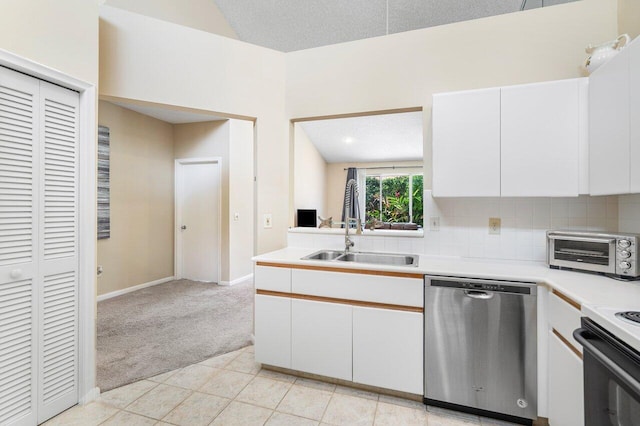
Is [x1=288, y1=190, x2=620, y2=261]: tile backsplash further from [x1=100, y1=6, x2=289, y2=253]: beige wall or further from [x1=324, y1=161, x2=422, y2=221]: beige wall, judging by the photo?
[x1=324, y1=161, x2=422, y2=221]: beige wall

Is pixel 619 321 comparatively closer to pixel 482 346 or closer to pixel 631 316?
pixel 631 316

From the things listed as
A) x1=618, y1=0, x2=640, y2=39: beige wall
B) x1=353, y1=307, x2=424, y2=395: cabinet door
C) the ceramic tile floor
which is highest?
x1=618, y1=0, x2=640, y2=39: beige wall

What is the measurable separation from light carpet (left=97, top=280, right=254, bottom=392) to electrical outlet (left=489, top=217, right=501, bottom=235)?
91.6 inches

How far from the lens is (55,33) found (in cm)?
170

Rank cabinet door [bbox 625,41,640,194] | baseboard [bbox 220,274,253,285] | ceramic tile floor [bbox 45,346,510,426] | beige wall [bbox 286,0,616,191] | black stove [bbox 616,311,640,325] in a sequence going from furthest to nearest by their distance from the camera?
baseboard [bbox 220,274,253,285], beige wall [bbox 286,0,616,191], ceramic tile floor [bbox 45,346,510,426], cabinet door [bbox 625,41,640,194], black stove [bbox 616,311,640,325]

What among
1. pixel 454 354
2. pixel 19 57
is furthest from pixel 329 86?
pixel 454 354

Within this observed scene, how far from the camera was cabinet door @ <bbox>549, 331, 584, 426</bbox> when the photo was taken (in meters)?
1.29

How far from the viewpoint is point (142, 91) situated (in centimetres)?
233

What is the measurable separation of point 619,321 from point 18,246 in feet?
8.99

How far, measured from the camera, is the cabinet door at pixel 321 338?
1.98m

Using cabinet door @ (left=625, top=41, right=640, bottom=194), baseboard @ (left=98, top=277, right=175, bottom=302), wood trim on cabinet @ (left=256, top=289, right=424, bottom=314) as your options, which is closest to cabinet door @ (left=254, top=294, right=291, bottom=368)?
wood trim on cabinet @ (left=256, top=289, right=424, bottom=314)

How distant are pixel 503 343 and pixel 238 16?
4.54 m

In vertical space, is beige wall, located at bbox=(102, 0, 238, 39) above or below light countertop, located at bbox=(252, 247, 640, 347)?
above

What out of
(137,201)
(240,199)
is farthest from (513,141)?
(137,201)
